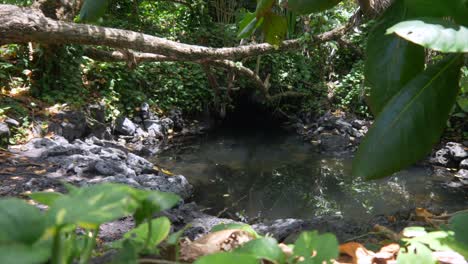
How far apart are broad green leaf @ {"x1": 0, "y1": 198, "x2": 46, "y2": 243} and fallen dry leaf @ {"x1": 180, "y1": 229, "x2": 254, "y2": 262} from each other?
328 millimetres

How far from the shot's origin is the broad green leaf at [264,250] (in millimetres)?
539

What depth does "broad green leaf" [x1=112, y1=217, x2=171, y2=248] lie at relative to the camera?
544 millimetres

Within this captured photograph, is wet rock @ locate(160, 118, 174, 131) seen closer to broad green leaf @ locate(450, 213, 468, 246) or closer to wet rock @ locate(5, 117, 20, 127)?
wet rock @ locate(5, 117, 20, 127)

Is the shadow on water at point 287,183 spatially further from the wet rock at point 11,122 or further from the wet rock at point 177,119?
the wet rock at point 11,122

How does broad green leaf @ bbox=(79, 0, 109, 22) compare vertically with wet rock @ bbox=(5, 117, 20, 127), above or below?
above

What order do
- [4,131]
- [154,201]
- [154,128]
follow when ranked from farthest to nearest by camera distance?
1. [154,128]
2. [4,131]
3. [154,201]

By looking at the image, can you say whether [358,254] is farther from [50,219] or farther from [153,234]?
[50,219]

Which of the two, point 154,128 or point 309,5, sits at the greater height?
point 309,5

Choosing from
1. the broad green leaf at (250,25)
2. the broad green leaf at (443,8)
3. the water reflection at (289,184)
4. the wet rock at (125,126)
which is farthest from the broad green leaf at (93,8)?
the wet rock at (125,126)

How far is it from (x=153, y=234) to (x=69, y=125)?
451 cm

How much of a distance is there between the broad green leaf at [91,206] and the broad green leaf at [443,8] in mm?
708

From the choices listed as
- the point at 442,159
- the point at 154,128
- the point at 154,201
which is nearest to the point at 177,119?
the point at 154,128

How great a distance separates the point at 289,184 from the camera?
4527mm

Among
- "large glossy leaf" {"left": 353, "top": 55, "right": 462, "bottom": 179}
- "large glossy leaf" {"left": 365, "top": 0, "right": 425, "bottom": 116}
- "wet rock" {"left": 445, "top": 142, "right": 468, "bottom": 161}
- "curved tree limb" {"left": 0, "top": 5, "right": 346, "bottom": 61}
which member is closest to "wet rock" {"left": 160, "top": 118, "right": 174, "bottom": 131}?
"curved tree limb" {"left": 0, "top": 5, "right": 346, "bottom": 61}
